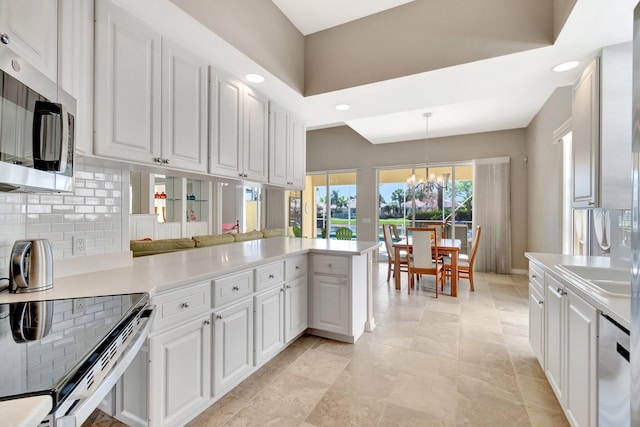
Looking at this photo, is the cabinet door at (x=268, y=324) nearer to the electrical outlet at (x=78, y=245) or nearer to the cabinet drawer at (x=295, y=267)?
the cabinet drawer at (x=295, y=267)

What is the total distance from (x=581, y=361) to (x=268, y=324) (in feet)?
6.08

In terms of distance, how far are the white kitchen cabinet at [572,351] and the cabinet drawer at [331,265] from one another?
1.45 metres

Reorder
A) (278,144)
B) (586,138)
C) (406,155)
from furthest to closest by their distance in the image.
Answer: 1. (406,155)
2. (278,144)
3. (586,138)

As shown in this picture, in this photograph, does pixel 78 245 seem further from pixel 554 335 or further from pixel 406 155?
pixel 406 155

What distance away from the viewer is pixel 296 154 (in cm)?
337

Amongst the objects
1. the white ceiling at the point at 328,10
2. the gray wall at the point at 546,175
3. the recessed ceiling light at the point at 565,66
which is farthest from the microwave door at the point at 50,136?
the gray wall at the point at 546,175

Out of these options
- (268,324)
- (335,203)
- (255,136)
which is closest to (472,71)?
(255,136)

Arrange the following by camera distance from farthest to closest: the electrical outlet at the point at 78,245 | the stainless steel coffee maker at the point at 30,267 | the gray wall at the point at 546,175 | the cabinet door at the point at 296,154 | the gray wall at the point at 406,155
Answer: the gray wall at the point at 406,155 → the gray wall at the point at 546,175 → the cabinet door at the point at 296,154 → the electrical outlet at the point at 78,245 → the stainless steel coffee maker at the point at 30,267

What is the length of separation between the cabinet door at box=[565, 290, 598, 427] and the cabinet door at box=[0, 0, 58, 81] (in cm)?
252

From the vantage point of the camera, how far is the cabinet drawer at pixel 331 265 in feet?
8.37

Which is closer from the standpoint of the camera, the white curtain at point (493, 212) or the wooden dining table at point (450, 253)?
the wooden dining table at point (450, 253)

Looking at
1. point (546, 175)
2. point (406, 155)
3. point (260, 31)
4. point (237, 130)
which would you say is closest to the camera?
point (260, 31)

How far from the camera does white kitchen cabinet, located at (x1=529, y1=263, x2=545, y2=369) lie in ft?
6.68

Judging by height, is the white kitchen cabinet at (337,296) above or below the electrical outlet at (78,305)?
below
